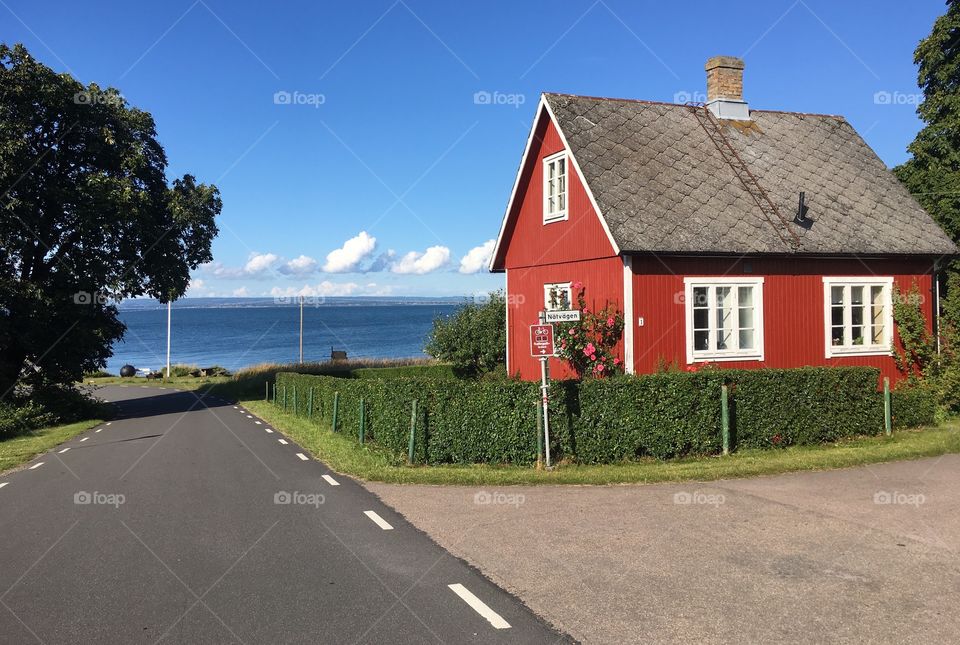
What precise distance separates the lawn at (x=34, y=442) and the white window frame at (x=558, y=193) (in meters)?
→ 14.4

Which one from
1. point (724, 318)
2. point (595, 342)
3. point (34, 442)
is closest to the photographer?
point (595, 342)

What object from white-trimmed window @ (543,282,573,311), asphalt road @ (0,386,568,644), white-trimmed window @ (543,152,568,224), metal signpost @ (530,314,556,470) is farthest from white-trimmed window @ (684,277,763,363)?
asphalt road @ (0,386,568,644)

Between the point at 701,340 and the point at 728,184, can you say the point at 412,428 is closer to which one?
the point at 701,340

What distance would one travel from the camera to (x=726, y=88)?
2334 centimetres

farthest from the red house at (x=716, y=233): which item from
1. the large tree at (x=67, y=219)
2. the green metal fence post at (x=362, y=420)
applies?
the large tree at (x=67, y=219)

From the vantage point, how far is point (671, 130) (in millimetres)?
21828

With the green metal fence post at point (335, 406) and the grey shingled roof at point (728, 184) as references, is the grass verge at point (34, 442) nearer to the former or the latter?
the green metal fence post at point (335, 406)

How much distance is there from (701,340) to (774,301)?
215cm

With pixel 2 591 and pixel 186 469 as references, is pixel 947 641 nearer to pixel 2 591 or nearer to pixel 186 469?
pixel 2 591

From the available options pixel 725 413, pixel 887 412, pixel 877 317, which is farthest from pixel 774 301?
pixel 725 413

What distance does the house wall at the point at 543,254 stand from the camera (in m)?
18.9

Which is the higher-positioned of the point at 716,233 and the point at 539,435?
the point at 716,233

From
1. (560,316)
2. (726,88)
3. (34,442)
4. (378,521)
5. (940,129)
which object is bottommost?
(34,442)

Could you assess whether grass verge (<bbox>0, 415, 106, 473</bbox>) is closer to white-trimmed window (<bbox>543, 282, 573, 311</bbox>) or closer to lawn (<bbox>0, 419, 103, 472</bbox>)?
lawn (<bbox>0, 419, 103, 472</bbox>)
